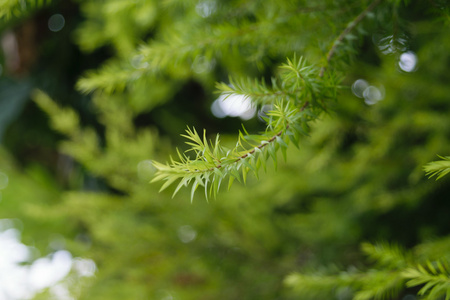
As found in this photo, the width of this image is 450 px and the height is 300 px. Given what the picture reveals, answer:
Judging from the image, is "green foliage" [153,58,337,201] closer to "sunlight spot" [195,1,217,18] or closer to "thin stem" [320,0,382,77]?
"thin stem" [320,0,382,77]

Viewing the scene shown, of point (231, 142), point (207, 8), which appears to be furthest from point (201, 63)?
point (231, 142)

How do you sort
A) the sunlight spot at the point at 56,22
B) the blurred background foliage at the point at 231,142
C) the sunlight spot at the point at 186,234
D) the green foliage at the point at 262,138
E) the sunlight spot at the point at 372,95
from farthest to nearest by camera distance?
the sunlight spot at the point at 56,22, the sunlight spot at the point at 186,234, the sunlight spot at the point at 372,95, the blurred background foliage at the point at 231,142, the green foliage at the point at 262,138

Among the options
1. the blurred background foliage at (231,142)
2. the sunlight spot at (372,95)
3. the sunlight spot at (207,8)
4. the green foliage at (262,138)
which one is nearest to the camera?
the green foliage at (262,138)

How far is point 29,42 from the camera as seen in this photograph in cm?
148

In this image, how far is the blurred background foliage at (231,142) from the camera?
0.49 metres

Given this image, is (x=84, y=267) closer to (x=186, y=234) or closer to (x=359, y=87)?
(x=186, y=234)

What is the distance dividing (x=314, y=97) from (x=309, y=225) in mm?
705

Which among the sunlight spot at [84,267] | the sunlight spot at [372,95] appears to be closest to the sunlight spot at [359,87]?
the sunlight spot at [372,95]

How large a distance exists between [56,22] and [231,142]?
0.96 m

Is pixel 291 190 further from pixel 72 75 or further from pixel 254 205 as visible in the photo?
pixel 72 75

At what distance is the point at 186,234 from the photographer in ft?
3.48

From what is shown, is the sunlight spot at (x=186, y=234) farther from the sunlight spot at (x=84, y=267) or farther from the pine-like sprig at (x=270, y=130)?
the pine-like sprig at (x=270, y=130)

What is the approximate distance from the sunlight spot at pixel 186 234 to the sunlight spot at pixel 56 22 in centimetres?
98

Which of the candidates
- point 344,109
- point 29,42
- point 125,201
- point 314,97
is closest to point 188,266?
point 125,201
